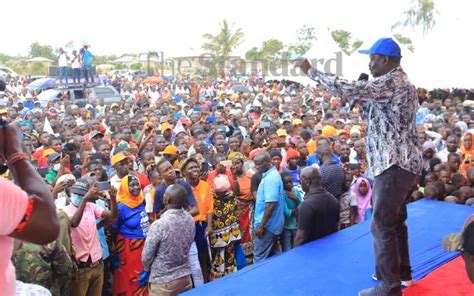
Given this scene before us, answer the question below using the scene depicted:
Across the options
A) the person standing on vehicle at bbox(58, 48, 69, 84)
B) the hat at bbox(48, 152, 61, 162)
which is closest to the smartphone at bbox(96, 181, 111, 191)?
the hat at bbox(48, 152, 61, 162)

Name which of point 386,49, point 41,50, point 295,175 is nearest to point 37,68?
point 41,50

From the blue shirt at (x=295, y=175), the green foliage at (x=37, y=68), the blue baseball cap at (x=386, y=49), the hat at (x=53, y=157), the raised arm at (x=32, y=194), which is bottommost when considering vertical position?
the blue shirt at (x=295, y=175)

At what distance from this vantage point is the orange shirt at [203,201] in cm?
485

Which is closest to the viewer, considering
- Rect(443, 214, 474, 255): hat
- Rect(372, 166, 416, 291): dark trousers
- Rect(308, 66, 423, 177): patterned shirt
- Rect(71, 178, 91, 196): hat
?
Rect(443, 214, 474, 255): hat

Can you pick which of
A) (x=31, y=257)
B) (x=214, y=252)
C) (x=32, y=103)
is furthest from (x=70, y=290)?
(x=32, y=103)

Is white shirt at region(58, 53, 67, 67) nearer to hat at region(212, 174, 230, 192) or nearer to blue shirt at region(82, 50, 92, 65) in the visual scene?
blue shirt at region(82, 50, 92, 65)

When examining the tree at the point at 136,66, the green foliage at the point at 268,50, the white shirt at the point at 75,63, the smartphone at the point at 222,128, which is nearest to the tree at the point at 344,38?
the green foliage at the point at 268,50

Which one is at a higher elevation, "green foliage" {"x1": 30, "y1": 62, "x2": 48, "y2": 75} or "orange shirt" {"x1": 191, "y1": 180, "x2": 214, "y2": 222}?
"green foliage" {"x1": 30, "y1": 62, "x2": 48, "y2": 75}

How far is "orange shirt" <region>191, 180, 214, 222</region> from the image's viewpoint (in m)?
4.85

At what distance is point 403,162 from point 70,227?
2.58 metres

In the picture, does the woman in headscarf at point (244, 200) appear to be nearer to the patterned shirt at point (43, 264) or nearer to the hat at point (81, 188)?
the hat at point (81, 188)

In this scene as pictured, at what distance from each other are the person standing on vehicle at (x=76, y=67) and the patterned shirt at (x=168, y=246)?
15795 millimetres

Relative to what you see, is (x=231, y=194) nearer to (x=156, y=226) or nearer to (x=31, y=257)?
(x=156, y=226)

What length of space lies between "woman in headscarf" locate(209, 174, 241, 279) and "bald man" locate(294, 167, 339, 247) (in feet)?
3.21
